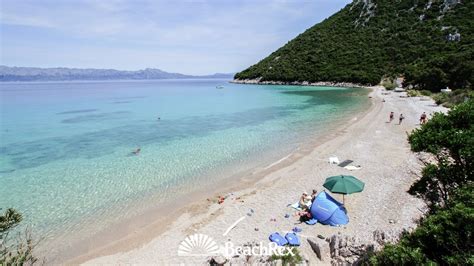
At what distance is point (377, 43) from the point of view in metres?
102

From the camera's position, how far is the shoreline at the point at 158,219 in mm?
10328

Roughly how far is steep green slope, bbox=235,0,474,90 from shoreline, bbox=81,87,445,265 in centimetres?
5007

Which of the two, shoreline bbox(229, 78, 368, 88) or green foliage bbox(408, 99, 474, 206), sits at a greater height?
green foliage bbox(408, 99, 474, 206)

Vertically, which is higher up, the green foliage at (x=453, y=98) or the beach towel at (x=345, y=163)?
the green foliage at (x=453, y=98)

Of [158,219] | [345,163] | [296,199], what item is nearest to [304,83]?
[345,163]

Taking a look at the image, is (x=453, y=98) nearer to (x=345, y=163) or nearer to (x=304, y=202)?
(x=345, y=163)

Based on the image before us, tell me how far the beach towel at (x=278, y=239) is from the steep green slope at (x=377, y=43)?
60668mm

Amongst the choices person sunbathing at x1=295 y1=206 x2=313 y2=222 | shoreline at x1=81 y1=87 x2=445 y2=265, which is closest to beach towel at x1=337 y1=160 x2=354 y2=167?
shoreline at x1=81 y1=87 x2=445 y2=265

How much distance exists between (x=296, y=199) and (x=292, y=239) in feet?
13.2

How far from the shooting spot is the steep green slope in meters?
83.6

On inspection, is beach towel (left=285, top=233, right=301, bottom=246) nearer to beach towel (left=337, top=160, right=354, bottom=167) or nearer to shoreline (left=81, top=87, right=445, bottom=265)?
shoreline (left=81, top=87, right=445, bottom=265)

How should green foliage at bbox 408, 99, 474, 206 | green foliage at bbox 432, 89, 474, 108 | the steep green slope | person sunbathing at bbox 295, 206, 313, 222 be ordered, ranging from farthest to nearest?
1. the steep green slope
2. green foliage at bbox 432, 89, 474, 108
3. person sunbathing at bbox 295, 206, 313, 222
4. green foliage at bbox 408, 99, 474, 206

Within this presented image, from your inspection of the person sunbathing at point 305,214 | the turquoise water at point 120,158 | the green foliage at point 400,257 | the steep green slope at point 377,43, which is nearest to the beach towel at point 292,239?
the person sunbathing at point 305,214
